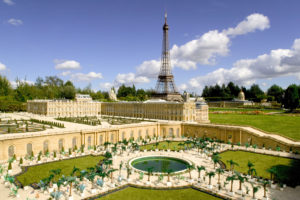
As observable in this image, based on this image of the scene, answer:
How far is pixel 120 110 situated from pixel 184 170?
4880 cm

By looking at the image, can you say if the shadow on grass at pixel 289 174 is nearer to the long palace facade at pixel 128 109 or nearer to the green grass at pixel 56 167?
the green grass at pixel 56 167

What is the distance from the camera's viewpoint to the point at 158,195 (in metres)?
20.2

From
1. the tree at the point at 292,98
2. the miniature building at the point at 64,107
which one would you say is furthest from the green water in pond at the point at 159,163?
the tree at the point at 292,98

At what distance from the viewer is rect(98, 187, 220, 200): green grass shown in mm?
19656

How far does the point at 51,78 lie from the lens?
13062 centimetres

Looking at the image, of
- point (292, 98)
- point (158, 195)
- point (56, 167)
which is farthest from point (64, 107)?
point (292, 98)

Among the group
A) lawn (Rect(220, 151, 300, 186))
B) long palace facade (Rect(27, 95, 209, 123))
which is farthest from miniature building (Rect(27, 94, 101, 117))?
lawn (Rect(220, 151, 300, 186))

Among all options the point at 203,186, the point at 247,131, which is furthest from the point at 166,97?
the point at 203,186

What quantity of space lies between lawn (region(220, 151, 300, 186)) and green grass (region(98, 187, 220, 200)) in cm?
873

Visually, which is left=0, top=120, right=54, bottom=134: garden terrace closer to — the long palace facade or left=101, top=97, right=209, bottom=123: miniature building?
the long palace facade

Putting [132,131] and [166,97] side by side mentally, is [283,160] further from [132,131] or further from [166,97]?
[166,97]

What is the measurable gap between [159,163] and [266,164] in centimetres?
1428

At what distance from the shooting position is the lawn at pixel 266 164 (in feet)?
80.2

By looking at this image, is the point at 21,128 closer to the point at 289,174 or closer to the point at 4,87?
the point at 289,174
